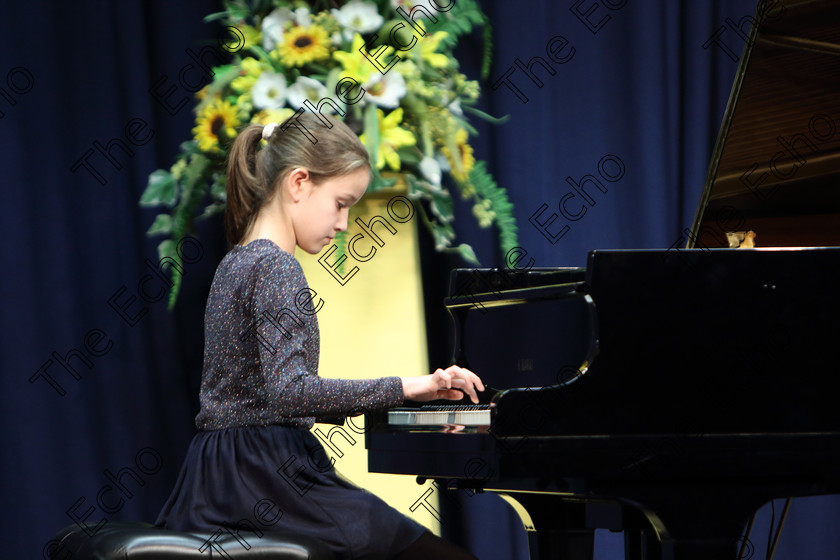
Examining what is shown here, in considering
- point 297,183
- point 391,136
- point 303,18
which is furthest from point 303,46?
point 297,183

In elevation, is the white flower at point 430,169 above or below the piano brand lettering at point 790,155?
above

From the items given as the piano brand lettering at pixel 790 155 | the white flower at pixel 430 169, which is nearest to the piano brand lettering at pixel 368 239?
the white flower at pixel 430 169

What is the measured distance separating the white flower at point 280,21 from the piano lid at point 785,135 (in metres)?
1.03

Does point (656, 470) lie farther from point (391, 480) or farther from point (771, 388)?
point (391, 480)

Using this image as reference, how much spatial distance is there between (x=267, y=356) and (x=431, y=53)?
111 centimetres

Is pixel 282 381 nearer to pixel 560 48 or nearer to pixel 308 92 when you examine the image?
pixel 308 92

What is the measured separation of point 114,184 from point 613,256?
1.58m

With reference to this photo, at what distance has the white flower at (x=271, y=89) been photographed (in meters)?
2.31

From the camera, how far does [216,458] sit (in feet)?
5.55

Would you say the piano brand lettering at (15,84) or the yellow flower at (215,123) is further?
the piano brand lettering at (15,84)

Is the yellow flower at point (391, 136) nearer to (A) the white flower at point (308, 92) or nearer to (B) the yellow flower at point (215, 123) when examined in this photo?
(A) the white flower at point (308, 92)

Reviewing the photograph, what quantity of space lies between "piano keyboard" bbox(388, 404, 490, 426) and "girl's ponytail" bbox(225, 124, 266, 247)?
1.53ft

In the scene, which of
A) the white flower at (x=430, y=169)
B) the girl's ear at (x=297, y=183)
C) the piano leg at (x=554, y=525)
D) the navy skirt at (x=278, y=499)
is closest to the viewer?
the navy skirt at (x=278, y=499)

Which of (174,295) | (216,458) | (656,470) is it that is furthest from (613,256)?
(174,295)
